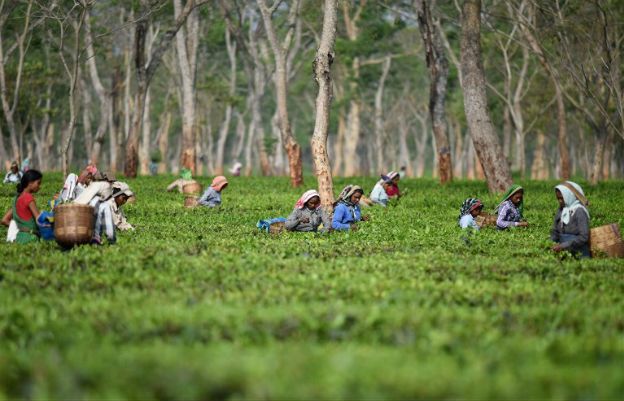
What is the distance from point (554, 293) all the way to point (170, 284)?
Answer: 152 inches

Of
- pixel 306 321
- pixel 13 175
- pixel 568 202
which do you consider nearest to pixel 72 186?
pixel 568 202

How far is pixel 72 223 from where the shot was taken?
12.2m

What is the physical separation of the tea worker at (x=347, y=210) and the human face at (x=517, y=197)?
2725mm

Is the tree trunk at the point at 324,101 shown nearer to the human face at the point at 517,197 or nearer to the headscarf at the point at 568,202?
the human face at the point at 517,197

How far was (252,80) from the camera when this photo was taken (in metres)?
46.4

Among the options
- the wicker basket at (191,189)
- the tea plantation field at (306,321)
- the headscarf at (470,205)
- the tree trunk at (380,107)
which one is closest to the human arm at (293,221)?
the tea plantation field at (306,321)

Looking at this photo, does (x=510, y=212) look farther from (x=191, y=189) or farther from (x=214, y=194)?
(x=191, y=189)

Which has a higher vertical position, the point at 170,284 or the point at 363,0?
the point at 363,0

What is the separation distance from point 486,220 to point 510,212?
0.76 meters

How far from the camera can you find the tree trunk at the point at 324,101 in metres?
18.9

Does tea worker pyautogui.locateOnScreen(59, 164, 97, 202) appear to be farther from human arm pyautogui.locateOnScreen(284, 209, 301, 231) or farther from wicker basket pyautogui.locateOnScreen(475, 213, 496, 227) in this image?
wicker basket pyautogui.locateOnScreen(475, 213, 496, 227)

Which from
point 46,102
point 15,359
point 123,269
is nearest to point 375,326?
point 15,359

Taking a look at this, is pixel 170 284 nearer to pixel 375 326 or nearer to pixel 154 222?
pixel 375 326

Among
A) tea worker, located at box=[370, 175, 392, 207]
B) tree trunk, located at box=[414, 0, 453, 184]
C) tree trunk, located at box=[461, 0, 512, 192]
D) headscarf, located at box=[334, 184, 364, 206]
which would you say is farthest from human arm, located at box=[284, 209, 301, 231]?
tree trunk, located at box=[414, 0, 453, 184]
